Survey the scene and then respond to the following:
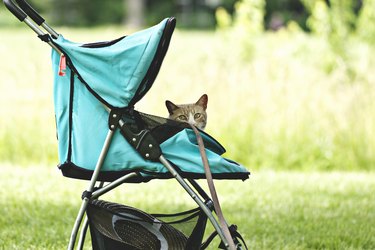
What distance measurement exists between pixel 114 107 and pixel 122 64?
175mm

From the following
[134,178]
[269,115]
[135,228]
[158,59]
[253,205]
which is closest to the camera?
[158,59]

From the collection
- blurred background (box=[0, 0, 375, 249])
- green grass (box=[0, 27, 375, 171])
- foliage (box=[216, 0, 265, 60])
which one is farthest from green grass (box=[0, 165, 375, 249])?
foliage (box=[216, 0, 265, 60])

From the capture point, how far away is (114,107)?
127 inches

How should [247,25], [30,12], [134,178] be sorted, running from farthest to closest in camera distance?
[247,25], [30,12], [134,178]

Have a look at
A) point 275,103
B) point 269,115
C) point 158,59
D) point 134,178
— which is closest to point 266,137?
point 269,115

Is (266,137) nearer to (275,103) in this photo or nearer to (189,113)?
(275,103)

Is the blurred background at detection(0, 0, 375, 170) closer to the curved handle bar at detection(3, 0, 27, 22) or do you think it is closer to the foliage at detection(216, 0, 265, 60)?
the foliage at detection(216, 0, 265, 60)

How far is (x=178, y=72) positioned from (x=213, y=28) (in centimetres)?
2442

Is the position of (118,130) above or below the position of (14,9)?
below

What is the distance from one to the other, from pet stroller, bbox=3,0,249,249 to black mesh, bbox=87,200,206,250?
0.04 feet

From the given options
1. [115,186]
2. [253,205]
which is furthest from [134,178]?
[253,205]

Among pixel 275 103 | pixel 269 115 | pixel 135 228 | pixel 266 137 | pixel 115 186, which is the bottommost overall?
pixel 135 228

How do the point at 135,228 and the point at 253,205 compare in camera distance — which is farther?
the point at 253,205

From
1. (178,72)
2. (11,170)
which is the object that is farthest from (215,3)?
(11,170)
